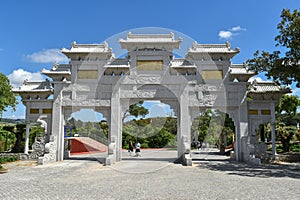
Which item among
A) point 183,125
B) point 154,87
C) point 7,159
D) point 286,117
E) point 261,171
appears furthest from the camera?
point 286,117

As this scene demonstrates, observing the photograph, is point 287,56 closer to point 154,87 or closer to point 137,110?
point 154,87

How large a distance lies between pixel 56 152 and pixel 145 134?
687 inches

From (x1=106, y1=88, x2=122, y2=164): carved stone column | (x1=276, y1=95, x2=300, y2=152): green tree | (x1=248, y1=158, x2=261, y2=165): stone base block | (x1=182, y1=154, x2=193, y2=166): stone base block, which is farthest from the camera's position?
(x1=276, y1=95, x2=300, y2=152): green tree

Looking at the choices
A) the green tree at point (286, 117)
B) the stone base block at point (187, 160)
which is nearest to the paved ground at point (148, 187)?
the stone base block at point (187, 160)

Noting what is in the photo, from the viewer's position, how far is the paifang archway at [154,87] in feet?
46.8

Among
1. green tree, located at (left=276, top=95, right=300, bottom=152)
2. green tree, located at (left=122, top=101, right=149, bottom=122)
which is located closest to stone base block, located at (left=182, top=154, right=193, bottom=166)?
green tree, located at (left=276, top=95, right=300, bottom=152)

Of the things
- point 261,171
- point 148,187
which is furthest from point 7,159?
point 261,171

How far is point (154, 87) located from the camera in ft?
47.2

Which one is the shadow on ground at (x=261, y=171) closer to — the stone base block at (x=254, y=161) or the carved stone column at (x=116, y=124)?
the stone base block at (x=254, y=161)

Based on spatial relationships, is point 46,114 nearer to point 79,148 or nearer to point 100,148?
point 79,148

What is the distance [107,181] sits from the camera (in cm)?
823

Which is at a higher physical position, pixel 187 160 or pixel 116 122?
pixel 116 122

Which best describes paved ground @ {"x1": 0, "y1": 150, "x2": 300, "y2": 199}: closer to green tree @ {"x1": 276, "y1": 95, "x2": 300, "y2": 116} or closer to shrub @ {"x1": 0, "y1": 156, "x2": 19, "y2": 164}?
shrub @ {"x1": 0, "y1": 156, "x2": 19, "y2": 164}

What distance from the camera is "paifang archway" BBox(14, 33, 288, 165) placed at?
46.8ft
